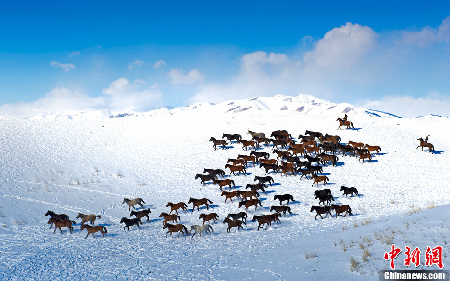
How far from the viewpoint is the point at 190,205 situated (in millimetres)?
20203

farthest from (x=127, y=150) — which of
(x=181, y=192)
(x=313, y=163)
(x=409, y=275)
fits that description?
(x=409, y=275)

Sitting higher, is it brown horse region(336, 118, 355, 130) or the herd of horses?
brown horse region(336, 118, 355, 130)

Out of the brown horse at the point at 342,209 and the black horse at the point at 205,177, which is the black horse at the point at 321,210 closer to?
the brown horse at the point at 342,209

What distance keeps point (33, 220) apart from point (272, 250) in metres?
14.5

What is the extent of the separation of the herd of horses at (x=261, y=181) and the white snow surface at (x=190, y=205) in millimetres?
543

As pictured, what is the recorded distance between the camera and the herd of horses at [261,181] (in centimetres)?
1611

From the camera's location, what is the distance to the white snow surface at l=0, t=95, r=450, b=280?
10586mm

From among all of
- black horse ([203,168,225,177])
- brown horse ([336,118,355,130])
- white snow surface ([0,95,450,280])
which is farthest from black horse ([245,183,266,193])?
brown horse ([336,118,355,130])

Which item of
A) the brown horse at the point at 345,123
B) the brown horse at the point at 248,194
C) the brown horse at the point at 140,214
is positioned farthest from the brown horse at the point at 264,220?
the brown horse at the point at 345,123

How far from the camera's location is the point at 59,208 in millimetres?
19250

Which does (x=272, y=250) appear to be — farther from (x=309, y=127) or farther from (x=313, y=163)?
(x=309, y=127)

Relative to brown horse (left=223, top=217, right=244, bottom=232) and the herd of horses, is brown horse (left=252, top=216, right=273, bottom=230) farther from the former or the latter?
brown horse (left=223, top=217, right=244, bottom=232)

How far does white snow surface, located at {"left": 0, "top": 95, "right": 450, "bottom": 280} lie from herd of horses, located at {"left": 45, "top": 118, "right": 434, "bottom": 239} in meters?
0.54

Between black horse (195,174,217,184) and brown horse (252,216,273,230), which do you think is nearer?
brown horse (252,216,273,230)
